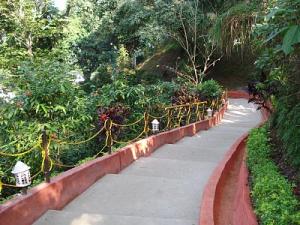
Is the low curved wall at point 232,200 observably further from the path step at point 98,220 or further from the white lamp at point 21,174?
the white lamp at point 21,174

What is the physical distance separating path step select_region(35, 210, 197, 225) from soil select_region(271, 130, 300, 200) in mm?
1040

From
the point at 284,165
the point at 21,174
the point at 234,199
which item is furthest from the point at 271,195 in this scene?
the point at 21,174

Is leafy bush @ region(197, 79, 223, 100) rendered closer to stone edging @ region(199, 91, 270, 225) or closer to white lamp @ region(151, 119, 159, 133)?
white lamp @ region(151, 119, 159, 133)

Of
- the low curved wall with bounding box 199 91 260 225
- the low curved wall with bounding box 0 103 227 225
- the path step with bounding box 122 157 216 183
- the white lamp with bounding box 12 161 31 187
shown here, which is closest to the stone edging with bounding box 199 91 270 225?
the low curved wall with bounding box 199 91 260 225

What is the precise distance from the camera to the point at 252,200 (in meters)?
3.26

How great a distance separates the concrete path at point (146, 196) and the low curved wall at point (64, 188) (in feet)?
0.30

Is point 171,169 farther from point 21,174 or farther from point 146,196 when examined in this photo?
point 21,174

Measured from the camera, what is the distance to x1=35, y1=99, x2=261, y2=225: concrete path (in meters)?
3.70

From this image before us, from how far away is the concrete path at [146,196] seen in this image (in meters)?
3.70

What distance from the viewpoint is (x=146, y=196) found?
178 inches

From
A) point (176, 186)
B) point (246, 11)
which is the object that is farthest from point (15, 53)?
point (176, 186)

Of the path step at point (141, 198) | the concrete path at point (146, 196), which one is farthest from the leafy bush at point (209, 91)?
the path step at point (141, 198)

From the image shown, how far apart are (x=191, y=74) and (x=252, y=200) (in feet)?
62.8

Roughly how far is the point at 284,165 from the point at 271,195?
1124mm
